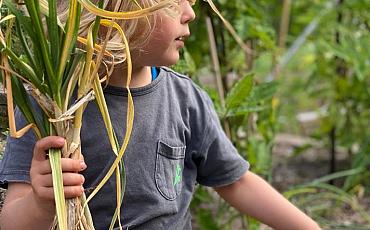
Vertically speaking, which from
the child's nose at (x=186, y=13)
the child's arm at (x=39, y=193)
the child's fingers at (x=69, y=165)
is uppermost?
the child's nose at (x=186, y=13)

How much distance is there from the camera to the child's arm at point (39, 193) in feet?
5.07

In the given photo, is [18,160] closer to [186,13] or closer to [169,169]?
[169,169]

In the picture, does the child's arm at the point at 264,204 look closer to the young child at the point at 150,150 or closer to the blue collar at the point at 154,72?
the young child at the point at 150,150

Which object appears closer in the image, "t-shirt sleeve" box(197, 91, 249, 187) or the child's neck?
the child's neck

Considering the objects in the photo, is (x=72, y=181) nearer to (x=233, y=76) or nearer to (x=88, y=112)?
(x=88, y=112)

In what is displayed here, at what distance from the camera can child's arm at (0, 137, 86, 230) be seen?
60.8 inches

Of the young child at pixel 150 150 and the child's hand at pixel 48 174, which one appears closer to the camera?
the child's hand at pixel 48 174

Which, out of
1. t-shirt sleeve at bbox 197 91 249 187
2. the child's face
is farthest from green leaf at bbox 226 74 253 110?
the child's face

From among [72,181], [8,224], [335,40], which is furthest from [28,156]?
[335,40]

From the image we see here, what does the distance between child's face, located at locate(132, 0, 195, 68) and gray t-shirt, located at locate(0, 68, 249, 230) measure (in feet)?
0.30

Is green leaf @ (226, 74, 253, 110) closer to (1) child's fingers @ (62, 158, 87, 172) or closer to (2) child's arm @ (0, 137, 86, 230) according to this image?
(2) child's arm @ (0, 137, 86, 230)

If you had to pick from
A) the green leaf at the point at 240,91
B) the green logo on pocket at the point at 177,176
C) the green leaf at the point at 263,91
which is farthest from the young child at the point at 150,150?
the green leaf at the point at 263,91

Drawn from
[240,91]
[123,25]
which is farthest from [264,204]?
[123,25]

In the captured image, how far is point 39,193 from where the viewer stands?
158 cm
